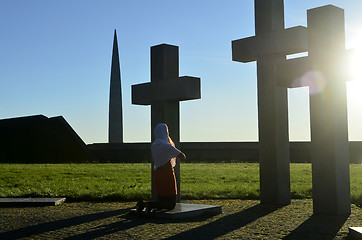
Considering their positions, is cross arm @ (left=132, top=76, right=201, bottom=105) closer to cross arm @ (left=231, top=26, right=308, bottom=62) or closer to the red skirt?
cross arm @ (left=231, top=26, right=308, bottom=62)

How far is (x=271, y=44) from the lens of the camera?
30.5 ft

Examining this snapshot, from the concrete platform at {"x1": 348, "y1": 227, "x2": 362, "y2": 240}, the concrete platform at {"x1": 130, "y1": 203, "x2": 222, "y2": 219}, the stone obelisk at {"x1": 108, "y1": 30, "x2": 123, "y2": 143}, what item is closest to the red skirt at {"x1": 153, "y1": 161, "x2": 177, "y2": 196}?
the concrete platform at {"x1": 130, "y1": 203, "x2": 222, "y2": 219}

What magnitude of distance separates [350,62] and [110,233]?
16.3 feet

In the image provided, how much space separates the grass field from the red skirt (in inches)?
96.6

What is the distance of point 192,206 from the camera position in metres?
8.16

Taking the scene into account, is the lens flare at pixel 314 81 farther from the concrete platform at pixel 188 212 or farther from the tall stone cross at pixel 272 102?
the concrete platform at pixel 188 212

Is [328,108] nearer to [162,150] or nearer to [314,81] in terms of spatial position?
[314,81]

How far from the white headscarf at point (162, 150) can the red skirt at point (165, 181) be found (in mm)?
101

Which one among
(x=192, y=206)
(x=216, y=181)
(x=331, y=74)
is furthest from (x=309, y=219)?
(x=216, y=181)

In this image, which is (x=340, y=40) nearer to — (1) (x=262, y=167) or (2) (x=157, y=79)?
(1) (x=262, y=167)

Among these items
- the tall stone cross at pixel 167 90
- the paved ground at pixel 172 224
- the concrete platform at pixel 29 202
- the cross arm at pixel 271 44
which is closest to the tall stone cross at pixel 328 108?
the paved ground at pixel 172 224

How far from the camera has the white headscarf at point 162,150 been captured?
26.1 feet

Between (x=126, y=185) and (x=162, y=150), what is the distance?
4.76m

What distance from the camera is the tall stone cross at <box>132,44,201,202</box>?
9.37 metres
